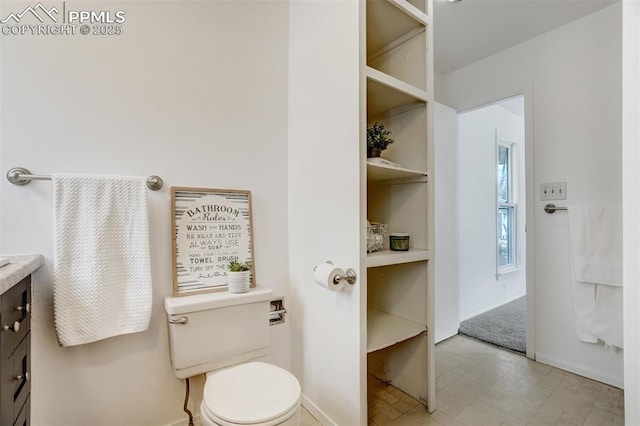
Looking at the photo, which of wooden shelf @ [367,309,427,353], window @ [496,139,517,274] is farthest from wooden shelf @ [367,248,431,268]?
window @ [496,139,517,274]

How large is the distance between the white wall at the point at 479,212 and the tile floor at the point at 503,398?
3.12 feet

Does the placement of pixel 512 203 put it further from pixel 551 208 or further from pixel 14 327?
pixel 14 327

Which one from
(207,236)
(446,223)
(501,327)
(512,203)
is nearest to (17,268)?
(207,236)

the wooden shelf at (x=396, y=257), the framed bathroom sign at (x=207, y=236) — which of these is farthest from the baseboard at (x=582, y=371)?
the framed bathroom sign at (x=207, y=236)

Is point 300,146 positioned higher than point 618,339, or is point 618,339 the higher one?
point 300,146

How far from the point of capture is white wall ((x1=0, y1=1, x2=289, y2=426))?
116 cm

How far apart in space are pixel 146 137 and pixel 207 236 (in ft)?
1.80

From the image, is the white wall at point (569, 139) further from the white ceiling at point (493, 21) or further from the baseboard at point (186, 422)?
the baseboard at point (186, 422)

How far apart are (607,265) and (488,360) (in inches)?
39.2

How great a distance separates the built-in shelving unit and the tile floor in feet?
0.38

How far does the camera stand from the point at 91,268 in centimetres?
118

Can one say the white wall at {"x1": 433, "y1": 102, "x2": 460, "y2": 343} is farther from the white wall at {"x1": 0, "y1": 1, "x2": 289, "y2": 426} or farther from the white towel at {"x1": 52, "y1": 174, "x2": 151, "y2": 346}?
the white towel at {"x1": 52, "y1": 174, "x2": 151, "y2": 346}

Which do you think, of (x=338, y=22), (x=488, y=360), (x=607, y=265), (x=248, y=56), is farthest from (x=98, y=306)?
(x=607, y=265)

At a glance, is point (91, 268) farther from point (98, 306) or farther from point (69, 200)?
point (69, 200)
